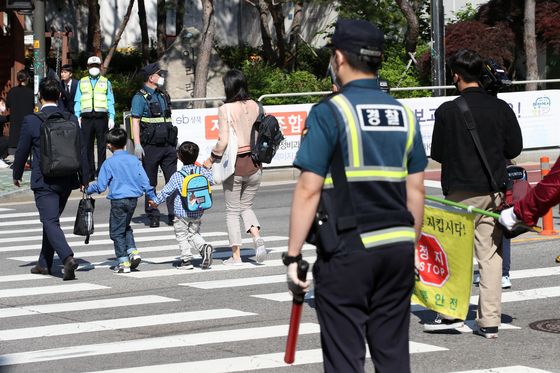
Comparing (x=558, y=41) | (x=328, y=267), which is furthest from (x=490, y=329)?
(x=558, y=41)

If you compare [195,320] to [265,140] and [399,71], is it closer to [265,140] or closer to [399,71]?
[265,140]

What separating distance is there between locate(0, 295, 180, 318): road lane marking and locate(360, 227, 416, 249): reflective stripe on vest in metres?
5.47

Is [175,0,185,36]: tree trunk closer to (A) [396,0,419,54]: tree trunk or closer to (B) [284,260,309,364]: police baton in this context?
(A) [396,0,419,54]: tree trunk

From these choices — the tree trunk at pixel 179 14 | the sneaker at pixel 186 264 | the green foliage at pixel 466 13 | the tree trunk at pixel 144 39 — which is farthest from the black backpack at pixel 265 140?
the tree trunk at pixel 179 14

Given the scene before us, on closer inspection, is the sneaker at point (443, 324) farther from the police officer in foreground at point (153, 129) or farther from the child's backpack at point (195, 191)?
the police officer in foreground at point (153, 129)

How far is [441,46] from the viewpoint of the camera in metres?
25.5

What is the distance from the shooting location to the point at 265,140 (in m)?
11.7

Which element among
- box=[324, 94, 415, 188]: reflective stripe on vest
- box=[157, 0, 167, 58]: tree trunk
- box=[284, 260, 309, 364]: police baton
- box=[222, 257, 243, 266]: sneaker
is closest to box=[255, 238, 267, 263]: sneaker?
box=[222, 257, 243, 266]: sneaker

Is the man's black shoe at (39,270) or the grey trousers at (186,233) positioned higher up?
the grey trousers at (186,233)

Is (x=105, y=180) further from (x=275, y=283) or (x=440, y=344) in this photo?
(x=440, y=344)

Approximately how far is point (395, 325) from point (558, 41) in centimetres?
2929

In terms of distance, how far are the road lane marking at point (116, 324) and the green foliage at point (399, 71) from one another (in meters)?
20.9

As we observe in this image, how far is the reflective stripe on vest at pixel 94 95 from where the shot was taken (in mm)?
18734

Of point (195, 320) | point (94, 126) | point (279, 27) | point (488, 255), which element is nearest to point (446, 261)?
point (488, 255)
